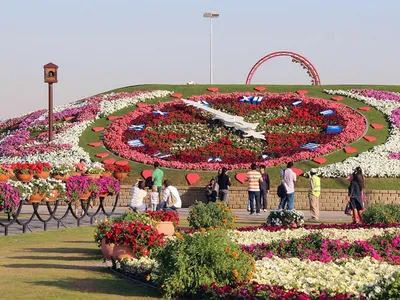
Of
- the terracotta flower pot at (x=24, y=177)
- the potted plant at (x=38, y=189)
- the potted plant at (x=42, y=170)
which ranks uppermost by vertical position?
the potted plant at (x=42, y=170)

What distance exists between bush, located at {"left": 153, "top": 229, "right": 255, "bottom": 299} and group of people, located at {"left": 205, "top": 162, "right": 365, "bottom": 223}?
41.3ft

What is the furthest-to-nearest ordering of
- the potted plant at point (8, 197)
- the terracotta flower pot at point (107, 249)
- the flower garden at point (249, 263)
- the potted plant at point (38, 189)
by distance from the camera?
the potted plant at point (38, 189)
the potted plant at point (8, 197)
the terracotta flower pot at point (107, 249)
the flower garden at point (249, 263)

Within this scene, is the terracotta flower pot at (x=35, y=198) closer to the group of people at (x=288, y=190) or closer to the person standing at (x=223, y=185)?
the group of people at (x=288, y=190)

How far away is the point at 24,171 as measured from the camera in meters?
25.2

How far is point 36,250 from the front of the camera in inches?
733

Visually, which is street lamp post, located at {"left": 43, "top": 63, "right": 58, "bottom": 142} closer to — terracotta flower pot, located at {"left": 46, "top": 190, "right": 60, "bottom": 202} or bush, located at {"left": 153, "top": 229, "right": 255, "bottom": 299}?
terracotta flower pot, located at {"left": 46, "top": 190, "right": 60, "bottom": 202}

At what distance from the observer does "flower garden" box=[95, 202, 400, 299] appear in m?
11.0

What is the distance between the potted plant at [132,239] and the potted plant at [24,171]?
35.7 ft

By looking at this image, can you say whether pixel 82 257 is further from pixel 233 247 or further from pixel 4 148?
pixel 4 148

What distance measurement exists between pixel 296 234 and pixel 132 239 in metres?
5.15

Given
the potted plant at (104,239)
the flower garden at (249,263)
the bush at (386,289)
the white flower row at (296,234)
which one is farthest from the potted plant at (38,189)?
the bush at (386,289)

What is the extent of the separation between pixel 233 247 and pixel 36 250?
7538 mm

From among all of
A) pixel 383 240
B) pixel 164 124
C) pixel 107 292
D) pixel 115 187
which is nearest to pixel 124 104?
pixel 164 124

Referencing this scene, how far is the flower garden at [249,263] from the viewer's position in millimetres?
11016
